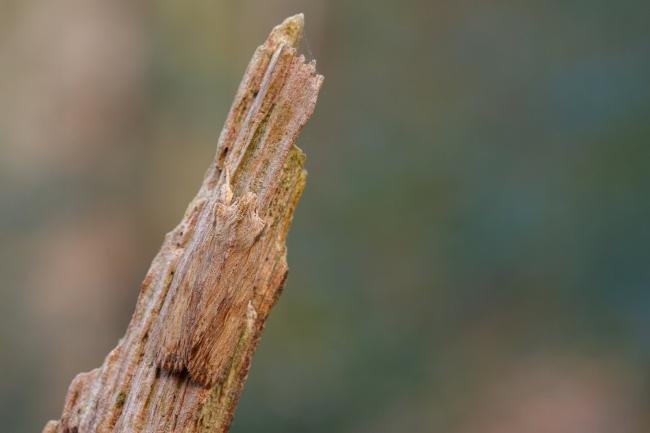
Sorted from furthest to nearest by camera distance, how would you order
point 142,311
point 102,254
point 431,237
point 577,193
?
1. point 102,254
2. point 431,237
3. point 577,193
4. point 142,311

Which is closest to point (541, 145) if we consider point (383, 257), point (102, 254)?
point (383, 257)

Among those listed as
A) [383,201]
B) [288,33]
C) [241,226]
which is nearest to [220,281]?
[241,226]

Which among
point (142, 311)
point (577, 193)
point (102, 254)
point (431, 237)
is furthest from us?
point (102, 254)

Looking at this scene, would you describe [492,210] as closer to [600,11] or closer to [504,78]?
[504,78]

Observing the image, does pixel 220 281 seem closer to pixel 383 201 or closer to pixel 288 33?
pixel 288 33

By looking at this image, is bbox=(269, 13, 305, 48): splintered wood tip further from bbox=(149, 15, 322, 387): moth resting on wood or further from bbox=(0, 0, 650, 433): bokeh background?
bbox=(0, 0, 650, 433): bokeh background

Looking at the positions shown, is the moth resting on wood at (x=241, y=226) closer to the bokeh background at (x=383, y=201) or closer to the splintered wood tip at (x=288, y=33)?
the splintered wood tip at (x=288, y=33)

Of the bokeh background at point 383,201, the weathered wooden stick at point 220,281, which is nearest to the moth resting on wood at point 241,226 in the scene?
the weathered wooden stick at point 220,281
